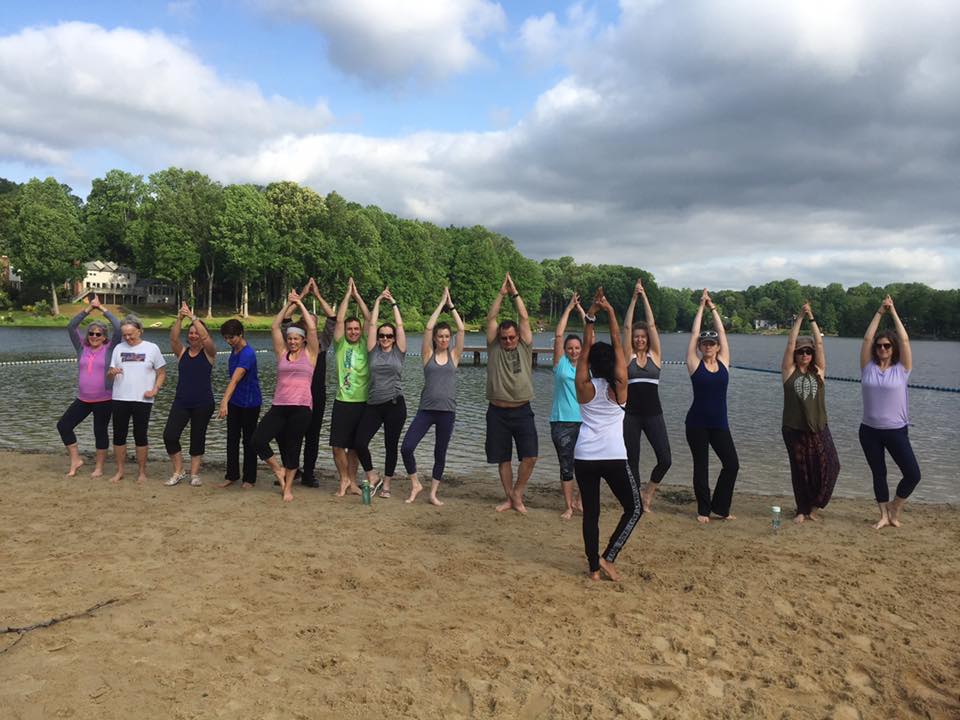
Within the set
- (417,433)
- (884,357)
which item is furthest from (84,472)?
(884,357)

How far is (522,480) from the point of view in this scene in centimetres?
759

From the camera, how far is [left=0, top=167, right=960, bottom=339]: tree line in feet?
221

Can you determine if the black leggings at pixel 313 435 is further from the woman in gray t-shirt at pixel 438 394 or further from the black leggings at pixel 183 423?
the woman in gray t-shirt at pixel 438 394

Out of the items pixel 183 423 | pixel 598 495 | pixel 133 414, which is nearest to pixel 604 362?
pixel 598 495

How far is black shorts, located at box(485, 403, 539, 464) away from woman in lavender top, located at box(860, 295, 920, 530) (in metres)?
3.48

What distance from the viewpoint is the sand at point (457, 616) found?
3637 mm

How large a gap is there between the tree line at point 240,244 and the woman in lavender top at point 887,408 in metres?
52.2

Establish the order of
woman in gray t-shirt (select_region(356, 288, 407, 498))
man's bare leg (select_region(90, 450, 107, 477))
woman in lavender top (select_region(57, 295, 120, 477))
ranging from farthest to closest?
man's bare leg (select_region(90, 450, 107, 477)), woman in lavender top (select_region(57, 295, 120, 477)), woman in gray t-shirt (select_region(356, 288, 407, 498))

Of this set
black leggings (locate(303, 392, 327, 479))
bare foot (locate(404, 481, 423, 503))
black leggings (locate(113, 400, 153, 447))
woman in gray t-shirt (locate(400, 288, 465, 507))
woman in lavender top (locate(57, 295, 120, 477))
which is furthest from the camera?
black leggings (locate(303, 392, 327, 479))

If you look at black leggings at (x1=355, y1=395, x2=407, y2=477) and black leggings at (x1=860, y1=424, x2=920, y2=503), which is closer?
black leggings at (x1=860, y1=424, x2=920, y2=503)

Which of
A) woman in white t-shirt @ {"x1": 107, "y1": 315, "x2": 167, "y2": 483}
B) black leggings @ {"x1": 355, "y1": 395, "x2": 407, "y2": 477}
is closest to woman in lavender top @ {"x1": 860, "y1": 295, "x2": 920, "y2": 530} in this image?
black leggings @ {"x1": 355, "y1": 395, "x2": 407, "y2": 477}

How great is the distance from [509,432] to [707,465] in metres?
2.23

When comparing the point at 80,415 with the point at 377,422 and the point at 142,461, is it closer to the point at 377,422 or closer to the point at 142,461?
the point at 142,461

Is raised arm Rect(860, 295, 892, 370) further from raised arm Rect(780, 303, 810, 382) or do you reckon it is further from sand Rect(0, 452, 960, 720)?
sand Rect(0, 452, 960, 720)
